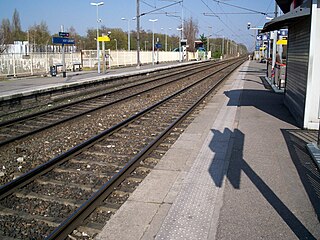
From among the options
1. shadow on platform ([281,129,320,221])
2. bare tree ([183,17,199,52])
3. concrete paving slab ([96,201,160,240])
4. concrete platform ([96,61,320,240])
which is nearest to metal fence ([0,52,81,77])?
concrete platform ([96,61,320,240])

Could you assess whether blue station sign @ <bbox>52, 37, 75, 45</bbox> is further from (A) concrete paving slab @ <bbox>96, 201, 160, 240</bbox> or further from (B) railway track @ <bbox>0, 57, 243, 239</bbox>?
(A) concrete paving slab @ <bbox>96, 201, 160, 240</bbox>

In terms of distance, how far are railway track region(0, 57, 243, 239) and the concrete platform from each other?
316mm

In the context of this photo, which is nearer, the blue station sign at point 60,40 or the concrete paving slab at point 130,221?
the concrete paving slab at point 130,221

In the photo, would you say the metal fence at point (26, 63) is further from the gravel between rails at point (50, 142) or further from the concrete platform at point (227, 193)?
the concrete platform at point (227, 193)

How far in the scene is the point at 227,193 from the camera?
493 cm

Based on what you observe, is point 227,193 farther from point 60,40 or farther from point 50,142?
point 60,40

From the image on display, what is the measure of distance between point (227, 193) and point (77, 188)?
2266mm

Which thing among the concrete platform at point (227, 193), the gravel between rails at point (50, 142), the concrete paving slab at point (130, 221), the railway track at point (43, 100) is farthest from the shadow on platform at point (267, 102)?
the railway track at point (43, 100)

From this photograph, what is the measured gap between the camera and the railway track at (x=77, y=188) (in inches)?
165

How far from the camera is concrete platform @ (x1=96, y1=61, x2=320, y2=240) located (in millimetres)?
3969

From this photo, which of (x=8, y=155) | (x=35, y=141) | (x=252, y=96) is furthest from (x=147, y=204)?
(x=252, y=96)

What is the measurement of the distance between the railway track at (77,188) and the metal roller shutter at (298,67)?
3.87m

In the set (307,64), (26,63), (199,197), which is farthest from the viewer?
(26,63)

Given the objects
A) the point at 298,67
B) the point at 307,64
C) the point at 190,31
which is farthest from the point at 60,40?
the point at 190,31
